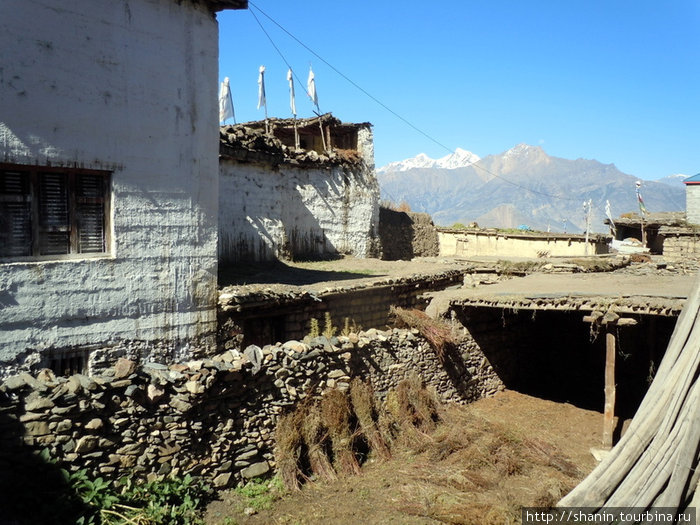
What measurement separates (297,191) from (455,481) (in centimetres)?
1168

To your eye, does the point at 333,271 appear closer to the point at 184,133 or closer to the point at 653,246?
the point at 184,133

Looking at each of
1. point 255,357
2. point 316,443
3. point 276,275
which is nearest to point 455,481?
point 316,443

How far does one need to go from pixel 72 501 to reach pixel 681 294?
10.5 m

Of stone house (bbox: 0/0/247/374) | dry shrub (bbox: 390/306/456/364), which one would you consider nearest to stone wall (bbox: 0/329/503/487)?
stone house (bbox: 0/0/247/374)

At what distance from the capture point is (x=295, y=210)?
59.9 feet

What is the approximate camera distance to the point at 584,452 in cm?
1027

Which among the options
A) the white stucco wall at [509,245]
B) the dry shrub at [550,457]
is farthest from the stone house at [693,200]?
the dry shrub at [550,457]

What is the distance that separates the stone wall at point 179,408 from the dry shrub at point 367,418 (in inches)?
9.7

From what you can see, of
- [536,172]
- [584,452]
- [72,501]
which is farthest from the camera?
[536,172]

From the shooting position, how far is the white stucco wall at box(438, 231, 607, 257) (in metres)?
26.5

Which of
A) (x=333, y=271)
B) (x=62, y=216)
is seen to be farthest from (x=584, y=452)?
(x=62, y=216)

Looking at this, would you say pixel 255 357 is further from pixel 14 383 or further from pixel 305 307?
pixel 305 307

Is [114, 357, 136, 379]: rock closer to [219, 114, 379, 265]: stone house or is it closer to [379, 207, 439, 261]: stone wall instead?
[219, 114, 379, 265]: stone house

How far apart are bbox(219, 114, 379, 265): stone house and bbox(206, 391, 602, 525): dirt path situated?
7892 mm
